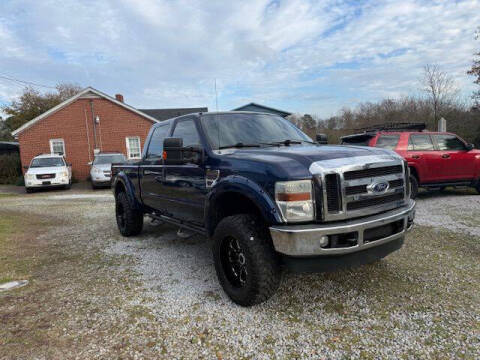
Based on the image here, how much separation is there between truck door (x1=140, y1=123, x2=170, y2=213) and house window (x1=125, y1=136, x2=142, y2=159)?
15.8 meters

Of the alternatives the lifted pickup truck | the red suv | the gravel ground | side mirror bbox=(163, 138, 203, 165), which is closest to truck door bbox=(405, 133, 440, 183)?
the red suv

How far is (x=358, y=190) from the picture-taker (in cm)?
262

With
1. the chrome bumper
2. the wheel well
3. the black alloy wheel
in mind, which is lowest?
the black alloy wheel

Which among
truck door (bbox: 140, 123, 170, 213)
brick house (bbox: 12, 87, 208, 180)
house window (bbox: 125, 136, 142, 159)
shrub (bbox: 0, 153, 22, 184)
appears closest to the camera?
truck door (bbox: 140, 123, 170, 213)

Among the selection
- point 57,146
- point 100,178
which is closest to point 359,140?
point 100,178

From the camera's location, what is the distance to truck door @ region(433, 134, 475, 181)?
25.3ft

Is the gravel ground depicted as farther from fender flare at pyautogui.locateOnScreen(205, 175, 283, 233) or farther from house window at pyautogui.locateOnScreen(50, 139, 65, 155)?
house window at pyautogui.locateOnScreen(50, 139, 65, 155)

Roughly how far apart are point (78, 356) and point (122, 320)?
1.65 ft

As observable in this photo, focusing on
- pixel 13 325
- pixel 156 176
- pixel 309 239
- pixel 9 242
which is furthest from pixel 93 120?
pixel 309 239

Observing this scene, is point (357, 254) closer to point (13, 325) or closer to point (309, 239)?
point (309, 239)

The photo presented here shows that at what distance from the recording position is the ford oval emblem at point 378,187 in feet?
8.83

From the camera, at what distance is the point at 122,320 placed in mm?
2758

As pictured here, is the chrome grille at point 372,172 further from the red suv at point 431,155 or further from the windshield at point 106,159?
the windshield at point 106,159

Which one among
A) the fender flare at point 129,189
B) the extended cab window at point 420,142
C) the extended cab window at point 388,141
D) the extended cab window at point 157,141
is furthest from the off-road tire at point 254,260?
the extended cab window at point 420,142
